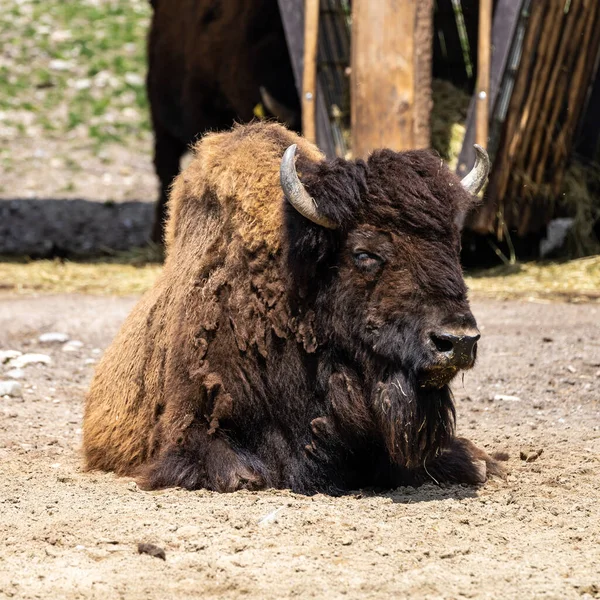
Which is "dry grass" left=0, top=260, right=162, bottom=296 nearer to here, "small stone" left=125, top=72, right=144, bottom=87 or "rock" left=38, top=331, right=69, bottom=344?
"rock" left=38, top=331, right=69, bottom=344

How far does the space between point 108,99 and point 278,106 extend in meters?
8.75

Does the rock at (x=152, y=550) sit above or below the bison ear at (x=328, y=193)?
below

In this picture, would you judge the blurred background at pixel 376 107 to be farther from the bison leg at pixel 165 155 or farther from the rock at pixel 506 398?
the rock at pixel 506 398

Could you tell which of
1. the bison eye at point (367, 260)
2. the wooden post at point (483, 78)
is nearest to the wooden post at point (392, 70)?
the wooden post at point (483, 78)

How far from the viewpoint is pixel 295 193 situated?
4074 millimetres

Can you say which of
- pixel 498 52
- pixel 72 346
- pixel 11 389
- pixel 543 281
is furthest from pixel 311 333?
pixel 543 281

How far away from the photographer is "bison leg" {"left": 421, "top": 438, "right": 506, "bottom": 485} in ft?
14.6

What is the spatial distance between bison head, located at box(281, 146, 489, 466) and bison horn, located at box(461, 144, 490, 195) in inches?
9.8

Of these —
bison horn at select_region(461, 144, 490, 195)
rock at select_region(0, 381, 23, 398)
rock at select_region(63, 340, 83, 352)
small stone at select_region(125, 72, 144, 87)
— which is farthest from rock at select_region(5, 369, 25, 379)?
small stone at select_region(125, 72, 144, 87)

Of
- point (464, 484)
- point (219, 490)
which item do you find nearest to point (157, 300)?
point (219, 490)

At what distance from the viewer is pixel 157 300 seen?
15.6 ft

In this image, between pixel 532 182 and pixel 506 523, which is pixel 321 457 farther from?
pixel 532 182

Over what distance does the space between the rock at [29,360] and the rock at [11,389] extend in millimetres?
643

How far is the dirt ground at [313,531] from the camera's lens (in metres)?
3.21
